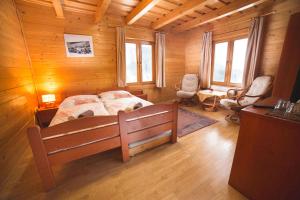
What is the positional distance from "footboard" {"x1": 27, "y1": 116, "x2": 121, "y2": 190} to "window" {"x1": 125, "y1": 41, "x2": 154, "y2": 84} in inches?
95.1

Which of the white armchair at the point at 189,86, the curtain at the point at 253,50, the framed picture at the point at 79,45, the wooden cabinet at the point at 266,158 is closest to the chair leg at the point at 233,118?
the curtain at the point at 253,50

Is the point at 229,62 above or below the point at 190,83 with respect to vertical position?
above

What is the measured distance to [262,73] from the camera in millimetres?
2996

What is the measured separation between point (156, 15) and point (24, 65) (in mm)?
2995

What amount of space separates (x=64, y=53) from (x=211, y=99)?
4.04 metres

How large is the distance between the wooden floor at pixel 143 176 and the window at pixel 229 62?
2.26m

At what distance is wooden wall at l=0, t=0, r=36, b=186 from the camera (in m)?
1.56

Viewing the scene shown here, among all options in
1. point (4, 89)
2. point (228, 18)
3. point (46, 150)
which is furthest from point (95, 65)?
point (228, 18)

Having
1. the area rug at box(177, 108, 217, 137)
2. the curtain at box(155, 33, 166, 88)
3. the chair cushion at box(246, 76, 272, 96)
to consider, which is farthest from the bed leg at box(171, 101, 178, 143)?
the curtain at box(155, 33, 166, 88)

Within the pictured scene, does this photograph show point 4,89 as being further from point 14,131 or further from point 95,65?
point 95,65

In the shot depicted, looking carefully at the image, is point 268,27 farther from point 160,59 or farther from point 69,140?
point 69,140

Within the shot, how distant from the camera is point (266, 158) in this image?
108 centimetres

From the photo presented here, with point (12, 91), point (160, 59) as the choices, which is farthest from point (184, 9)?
point (12, 91)

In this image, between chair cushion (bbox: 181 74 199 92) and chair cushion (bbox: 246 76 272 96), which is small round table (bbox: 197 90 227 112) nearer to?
chair cushion (bbox: 181 74 199 92)
